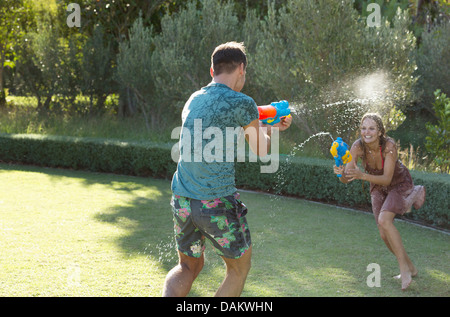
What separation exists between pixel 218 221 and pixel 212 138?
0.50m

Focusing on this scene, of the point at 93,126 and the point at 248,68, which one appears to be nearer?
the point at 248,68

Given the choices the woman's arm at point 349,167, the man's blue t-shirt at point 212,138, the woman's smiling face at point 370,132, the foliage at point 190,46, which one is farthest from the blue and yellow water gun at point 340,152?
the foliage at point 190,46

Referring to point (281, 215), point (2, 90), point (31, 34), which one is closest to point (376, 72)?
point (281, 215)

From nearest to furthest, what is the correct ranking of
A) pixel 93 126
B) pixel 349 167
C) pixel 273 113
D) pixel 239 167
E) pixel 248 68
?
pixel 273 113 → pixel 349 167 → pixel 239 167 → pixel 248 68 → pixel 93 126

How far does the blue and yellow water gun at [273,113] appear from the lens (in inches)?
154

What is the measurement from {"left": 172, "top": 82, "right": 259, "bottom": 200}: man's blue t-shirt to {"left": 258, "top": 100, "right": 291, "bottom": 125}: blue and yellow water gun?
384 millimetres

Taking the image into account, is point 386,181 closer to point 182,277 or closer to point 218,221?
point 218,221

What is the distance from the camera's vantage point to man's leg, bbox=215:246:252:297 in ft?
11.6

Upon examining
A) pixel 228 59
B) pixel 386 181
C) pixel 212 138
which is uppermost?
pixel 228 59

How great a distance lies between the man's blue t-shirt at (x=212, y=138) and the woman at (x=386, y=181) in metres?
1.76

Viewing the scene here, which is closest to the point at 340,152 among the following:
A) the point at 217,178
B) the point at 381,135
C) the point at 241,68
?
the point at 381,135

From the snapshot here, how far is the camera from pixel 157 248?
6.27 m

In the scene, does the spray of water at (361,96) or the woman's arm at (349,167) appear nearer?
the woman's arm at (349,167)

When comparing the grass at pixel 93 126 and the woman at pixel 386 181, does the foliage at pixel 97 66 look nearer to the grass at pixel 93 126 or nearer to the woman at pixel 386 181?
the grass at pixel 93 126
